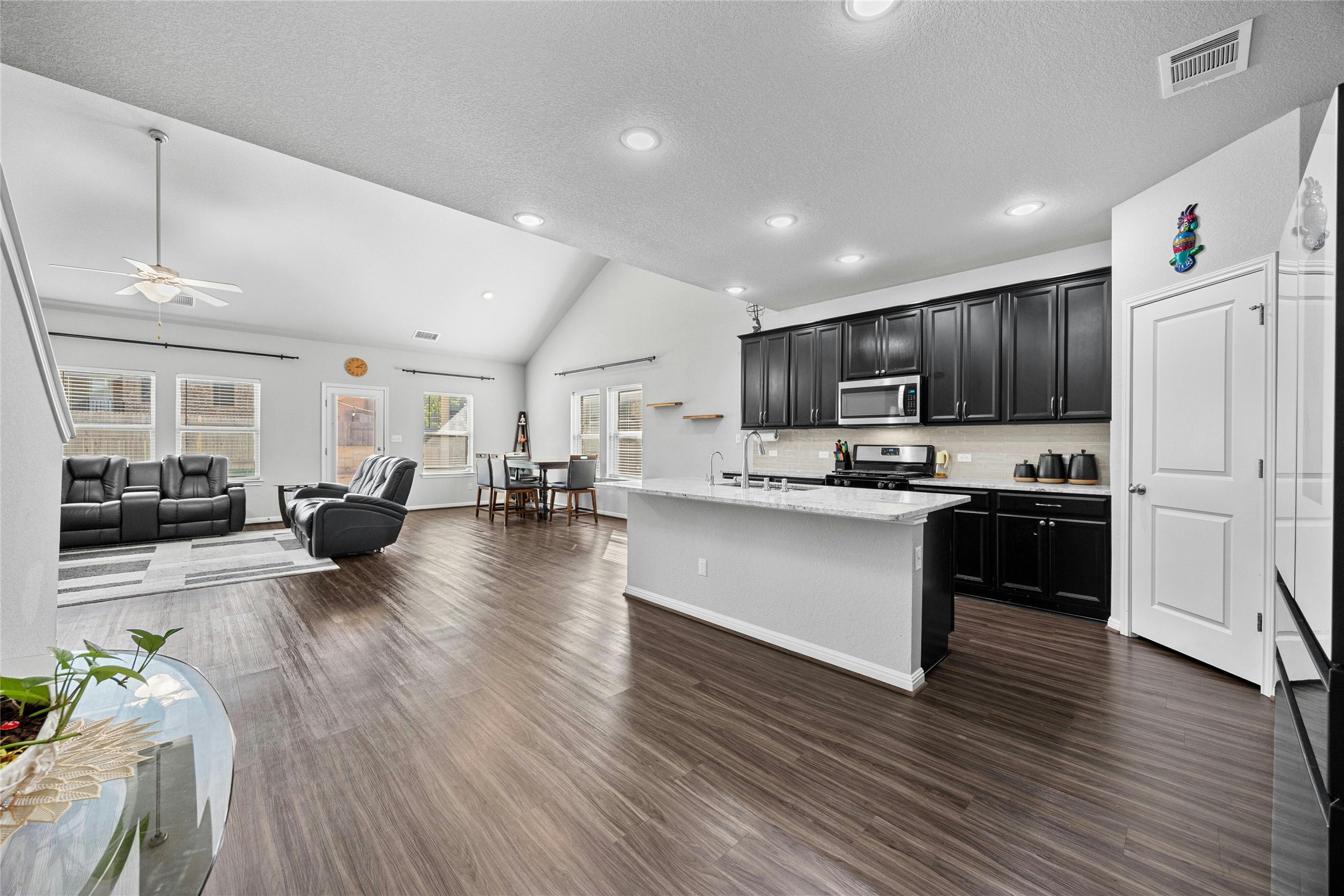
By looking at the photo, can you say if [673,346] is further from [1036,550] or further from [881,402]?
[1036,550]

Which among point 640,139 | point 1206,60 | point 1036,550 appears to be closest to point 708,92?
point 640,139

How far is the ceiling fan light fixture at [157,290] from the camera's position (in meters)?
4.50

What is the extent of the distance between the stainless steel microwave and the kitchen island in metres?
1.55

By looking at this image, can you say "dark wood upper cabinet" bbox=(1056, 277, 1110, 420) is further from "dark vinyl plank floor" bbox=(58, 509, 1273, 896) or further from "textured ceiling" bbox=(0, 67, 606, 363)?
"textured ceiling" bbox=(0, 67, 606, 363)

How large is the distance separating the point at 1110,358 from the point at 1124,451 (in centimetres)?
72

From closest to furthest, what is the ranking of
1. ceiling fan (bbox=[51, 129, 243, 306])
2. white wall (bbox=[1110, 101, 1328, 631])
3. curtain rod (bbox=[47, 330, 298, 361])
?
white wall (bbox=[1110, 101, 1328, 631]), ceiling fan (bbox=[51, 129, 243, 306]), curtain rod (bbox=[47, 330, 298, 361])

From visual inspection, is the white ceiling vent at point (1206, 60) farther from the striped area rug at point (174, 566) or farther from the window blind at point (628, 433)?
the striped area rug at point (174, 566)

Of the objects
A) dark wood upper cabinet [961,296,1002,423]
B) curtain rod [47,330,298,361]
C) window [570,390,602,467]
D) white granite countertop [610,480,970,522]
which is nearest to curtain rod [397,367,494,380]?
curtain rod [47,330,298,361]

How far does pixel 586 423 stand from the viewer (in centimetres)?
878

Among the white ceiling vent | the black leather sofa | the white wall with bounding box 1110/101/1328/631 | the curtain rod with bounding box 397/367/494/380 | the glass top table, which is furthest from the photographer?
the curtain rod with bounding box 397/367/494/380

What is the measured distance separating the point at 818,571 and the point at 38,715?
2.71 meters

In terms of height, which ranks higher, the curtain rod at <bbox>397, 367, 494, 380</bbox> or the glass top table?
the curtain rod at <bbox>397, 367, 494, 380</bbox>

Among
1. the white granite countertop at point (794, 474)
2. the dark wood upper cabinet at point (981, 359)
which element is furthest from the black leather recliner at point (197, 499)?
the dark wood upper cabinet at point (981, 359)

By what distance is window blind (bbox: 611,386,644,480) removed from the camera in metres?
7.80
